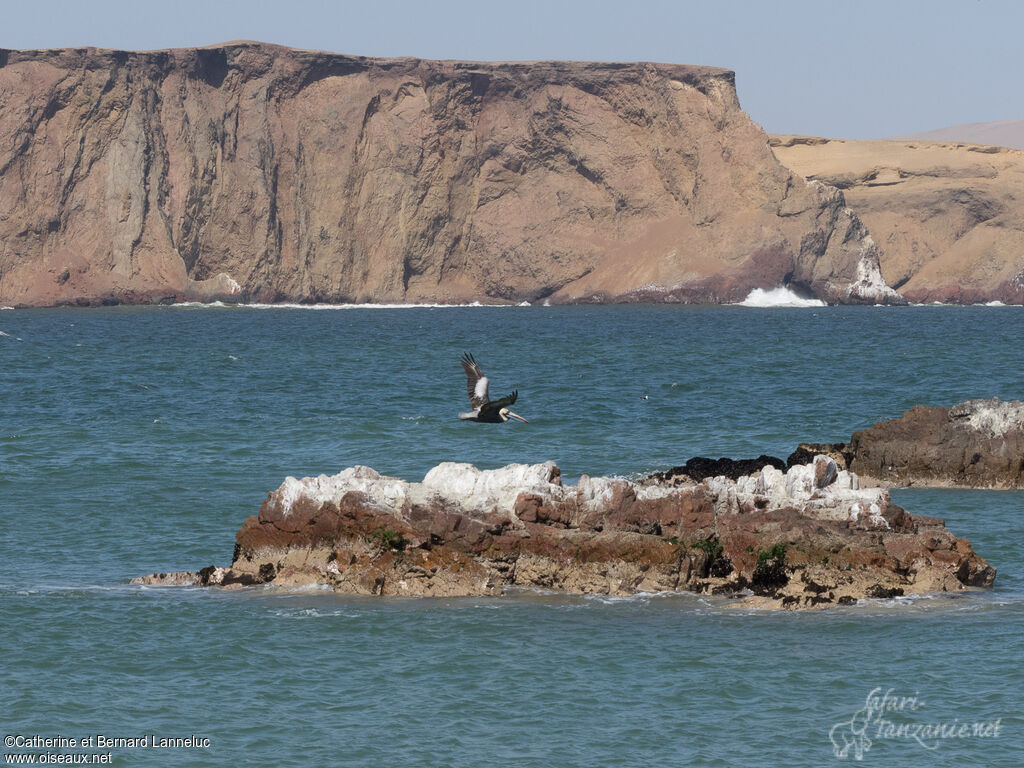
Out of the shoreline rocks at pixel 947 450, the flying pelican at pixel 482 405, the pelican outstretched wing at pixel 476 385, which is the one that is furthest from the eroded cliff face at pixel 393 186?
the flying pelican at pixel 482 405

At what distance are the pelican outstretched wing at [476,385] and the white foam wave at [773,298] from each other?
434ft

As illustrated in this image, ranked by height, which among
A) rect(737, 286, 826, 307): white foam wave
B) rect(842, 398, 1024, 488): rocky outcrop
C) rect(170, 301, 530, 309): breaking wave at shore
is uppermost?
rect(737, 286, 826, 307): white foam wave

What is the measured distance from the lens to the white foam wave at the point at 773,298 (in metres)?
154

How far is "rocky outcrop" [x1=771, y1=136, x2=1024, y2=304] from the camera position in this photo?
561ft

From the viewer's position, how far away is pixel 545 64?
15988cm

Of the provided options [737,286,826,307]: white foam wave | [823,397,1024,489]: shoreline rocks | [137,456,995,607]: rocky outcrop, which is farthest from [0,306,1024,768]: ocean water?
[737,286,826,307]: white foam wave

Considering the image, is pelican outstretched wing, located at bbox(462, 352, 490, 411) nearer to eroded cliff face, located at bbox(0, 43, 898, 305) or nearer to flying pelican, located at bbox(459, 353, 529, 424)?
flying pelican, located at bbox(459, 353, 529, 424)

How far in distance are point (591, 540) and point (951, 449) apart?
38.3ft

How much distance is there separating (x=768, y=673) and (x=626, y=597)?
3.30 metres

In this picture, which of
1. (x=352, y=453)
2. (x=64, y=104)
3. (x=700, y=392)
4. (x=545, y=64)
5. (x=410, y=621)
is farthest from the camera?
(x=545, y=64)

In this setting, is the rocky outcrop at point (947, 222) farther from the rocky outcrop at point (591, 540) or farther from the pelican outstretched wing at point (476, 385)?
the rocky outcrop at point (591, 540)

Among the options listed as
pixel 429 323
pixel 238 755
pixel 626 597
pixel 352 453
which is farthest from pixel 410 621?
pixel 429 323

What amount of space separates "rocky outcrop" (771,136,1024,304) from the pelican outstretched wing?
15649 cm

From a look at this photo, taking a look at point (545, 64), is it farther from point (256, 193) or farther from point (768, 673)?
point (768, 673)
